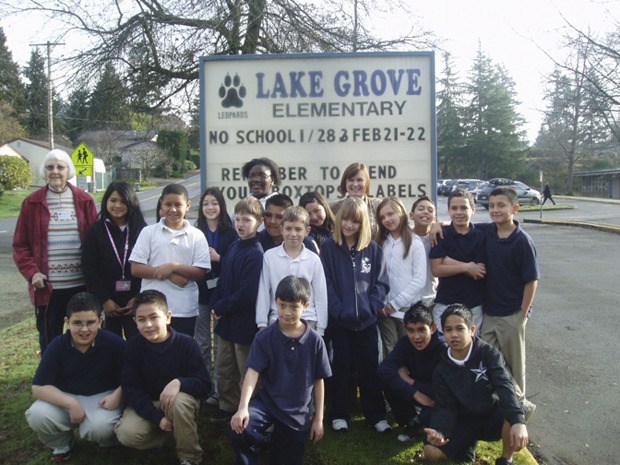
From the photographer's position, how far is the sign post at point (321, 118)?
242 inches

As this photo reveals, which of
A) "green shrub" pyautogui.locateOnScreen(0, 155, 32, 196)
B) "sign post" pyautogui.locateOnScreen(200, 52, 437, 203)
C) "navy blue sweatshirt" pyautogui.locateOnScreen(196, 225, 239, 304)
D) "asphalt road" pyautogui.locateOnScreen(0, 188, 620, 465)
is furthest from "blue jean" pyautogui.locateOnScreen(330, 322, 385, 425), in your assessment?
"green shrub" pyautogui.locateOnScreen(0, 155, 32, 196)

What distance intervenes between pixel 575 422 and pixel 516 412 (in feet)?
5.23

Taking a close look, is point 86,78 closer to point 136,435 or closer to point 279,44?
point 279,44

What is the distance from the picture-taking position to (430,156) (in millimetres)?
6180

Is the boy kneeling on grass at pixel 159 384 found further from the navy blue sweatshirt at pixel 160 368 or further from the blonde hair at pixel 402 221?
the blonde hair at pixel 402 221

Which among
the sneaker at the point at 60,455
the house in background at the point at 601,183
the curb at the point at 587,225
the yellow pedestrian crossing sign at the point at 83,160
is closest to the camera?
the sneaker at the point at 60,455

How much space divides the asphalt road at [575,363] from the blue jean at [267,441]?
6.12ft

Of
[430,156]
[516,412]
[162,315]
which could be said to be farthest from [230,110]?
[516,412]

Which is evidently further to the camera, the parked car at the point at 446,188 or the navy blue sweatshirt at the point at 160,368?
the parked car at the point at 446,188

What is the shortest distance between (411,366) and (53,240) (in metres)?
2.91

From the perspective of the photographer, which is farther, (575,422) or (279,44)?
(279,44)

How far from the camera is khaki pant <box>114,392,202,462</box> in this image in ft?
12.0

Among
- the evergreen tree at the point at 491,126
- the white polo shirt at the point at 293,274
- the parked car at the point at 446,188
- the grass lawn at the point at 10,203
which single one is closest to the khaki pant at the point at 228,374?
the white polo shirt at the point at 293,274

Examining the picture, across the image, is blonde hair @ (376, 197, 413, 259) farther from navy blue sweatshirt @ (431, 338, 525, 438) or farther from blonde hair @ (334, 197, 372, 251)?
navy blue sweatshirt @ (431, 338, 525, 438)
